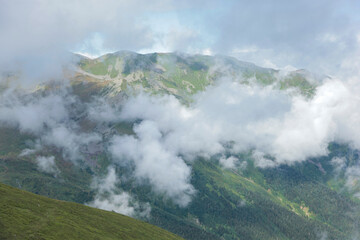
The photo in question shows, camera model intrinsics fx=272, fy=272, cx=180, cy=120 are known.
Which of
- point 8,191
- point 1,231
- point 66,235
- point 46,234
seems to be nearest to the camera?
point 1,231

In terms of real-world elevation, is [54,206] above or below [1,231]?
above

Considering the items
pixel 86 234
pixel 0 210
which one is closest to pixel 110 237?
pixel 86 234

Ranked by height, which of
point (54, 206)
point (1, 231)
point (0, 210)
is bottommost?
point (1, 231)

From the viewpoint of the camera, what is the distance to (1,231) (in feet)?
370

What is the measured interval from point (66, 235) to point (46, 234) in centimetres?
1194

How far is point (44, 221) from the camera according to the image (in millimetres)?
142125

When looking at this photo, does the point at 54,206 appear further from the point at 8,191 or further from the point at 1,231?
the point at 1,231

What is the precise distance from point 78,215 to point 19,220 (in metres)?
60.7

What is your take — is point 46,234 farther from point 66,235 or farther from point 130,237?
point 130,237

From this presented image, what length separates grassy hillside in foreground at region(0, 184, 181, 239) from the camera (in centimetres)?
12234

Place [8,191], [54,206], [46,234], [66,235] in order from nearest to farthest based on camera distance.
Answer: [46,234] → [66,235] → [8,191] → [54,206]

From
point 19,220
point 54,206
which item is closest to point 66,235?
point 19,220

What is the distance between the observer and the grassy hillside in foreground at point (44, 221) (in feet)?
401

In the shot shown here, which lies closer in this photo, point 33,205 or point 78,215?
point 33,205
